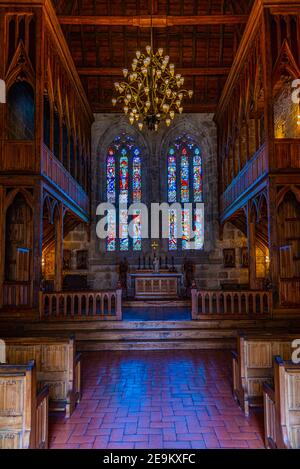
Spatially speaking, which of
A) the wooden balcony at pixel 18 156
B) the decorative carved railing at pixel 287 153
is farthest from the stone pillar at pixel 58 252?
the decorative carved railing at pixel 287 153

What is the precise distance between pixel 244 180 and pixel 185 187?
18.0ft

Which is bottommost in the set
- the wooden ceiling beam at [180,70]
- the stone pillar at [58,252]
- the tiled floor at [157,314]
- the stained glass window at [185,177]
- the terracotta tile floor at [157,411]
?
the terracotta tile floor at [157,411]

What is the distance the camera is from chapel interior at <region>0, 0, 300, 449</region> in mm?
4453

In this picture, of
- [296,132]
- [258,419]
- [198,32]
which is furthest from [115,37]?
[258,419]

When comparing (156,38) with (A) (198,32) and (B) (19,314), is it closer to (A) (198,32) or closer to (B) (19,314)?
(A) (198,32)

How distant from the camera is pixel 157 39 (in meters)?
14.1

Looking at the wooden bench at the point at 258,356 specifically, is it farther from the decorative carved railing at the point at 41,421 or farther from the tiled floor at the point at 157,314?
the tiled floor at the point at 157,314

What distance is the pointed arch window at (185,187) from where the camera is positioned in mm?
16328

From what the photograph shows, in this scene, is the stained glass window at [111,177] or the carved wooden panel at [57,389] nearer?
the carved wooden panel at [57,389]

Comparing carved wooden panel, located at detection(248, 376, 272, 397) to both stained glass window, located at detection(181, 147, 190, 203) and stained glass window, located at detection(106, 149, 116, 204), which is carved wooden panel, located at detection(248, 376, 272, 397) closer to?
stained glass window, located at detection(181, 147, 190, 203)

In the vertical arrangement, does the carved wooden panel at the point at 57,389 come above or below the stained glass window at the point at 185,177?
below

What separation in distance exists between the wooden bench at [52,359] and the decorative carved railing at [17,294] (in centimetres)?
392
